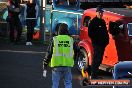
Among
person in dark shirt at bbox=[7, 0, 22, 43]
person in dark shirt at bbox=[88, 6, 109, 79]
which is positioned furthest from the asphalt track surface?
person in dark shirt at bbox=[88, 6, 109, 79]

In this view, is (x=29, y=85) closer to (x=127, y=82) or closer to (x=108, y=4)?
(x=127, y=82)

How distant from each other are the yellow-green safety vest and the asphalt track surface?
114 inches

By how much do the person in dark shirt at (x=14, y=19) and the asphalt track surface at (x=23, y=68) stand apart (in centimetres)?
41

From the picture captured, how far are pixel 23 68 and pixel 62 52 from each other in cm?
558

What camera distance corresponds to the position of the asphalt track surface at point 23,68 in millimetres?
13727

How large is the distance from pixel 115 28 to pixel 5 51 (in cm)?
659

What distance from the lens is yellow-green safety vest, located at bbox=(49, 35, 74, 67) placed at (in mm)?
10555

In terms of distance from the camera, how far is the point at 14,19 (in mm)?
21016

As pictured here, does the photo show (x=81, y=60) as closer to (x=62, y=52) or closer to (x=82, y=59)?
(x=82, y=59)

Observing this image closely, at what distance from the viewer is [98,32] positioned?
13633 millimetres

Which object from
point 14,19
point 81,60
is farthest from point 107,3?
point 81,60

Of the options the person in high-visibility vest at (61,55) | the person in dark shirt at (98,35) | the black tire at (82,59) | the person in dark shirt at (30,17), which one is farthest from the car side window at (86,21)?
the person in dark shirt at (30,17)

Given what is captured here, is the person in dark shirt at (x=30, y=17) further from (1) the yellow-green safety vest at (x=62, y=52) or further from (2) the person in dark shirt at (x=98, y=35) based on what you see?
(1) the yellow-green safety vest at (x=62, y=52)

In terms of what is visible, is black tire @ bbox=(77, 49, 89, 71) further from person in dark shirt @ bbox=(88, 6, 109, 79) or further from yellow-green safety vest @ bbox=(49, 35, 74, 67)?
yellow-green safety vest @ bbox=(49, 35, 74, 67)
